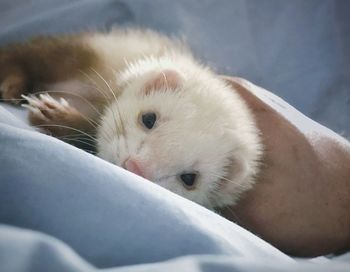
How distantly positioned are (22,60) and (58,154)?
2.38 ft

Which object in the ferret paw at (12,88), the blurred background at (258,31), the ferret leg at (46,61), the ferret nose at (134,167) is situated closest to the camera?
the ferret nose at (134,167)

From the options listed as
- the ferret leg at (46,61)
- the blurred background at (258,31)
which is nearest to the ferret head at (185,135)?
the ferret leg at (46,61)

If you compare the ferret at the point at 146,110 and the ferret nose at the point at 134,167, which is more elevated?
the ferret at the point at 146,110

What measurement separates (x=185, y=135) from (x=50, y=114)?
12.4 inches

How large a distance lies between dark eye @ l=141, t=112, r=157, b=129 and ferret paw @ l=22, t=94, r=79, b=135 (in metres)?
0.17

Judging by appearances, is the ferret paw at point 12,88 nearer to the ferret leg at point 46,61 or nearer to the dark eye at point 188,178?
the ferret leg at point 46,61

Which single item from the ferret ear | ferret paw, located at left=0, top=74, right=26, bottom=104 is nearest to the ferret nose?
the ferret ear

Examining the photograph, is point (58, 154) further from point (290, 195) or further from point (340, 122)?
point (340, 122)

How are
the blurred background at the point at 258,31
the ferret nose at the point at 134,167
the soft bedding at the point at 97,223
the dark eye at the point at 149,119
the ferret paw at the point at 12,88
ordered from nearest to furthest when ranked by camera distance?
the soft bedding at the point at 97,223 → the ferret nose at the point at 134,167 → the dark eye at the point at 149,119 → the ferret paw at the point at 12,88 → the blurred background at the point at 258,31

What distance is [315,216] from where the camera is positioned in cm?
98

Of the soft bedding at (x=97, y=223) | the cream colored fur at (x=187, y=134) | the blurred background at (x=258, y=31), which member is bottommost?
the soft bedding at (x=97, y=223)

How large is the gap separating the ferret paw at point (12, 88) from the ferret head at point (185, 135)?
0.22 meters

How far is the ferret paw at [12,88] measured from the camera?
3.84ft

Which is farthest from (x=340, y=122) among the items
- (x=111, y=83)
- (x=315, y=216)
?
(x=111, y=83)
